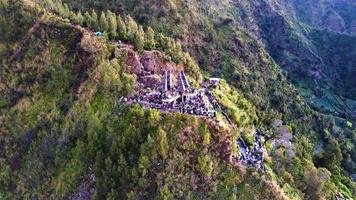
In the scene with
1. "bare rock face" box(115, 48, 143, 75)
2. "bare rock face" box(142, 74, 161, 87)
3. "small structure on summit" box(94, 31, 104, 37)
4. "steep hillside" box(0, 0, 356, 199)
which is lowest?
"steep hillside" box(0, 0, 356, 199)

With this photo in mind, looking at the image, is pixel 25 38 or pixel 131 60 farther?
pixel 25 38

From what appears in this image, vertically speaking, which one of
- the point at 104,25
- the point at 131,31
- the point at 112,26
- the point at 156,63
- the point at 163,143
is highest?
the point at 112,26

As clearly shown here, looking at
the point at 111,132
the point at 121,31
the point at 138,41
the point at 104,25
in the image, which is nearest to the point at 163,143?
the point at 111,132

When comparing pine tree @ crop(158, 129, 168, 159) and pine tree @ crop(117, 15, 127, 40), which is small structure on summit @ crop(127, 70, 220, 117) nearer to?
pine tree @ crop(158, 129, 168, 159)

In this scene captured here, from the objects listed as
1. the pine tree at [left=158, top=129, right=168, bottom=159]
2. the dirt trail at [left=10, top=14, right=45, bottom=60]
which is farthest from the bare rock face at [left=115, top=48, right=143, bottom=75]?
the dirt trail at [left=10, top=14, right=45, bottom=60]

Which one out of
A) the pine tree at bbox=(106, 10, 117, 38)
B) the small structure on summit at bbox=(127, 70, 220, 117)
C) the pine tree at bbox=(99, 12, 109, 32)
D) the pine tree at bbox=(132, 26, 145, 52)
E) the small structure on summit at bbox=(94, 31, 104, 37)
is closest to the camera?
the small structure on summit at bbox=(127, 70, 220, 117)

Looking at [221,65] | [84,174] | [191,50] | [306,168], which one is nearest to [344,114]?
[221,65]

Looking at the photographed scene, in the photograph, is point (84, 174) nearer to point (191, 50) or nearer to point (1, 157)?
point (1, 157)

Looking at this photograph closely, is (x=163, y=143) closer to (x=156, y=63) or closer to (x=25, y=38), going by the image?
(x=156, y=63)

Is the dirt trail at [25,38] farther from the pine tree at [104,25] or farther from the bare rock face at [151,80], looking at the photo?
the bare rock face at [151,80]
